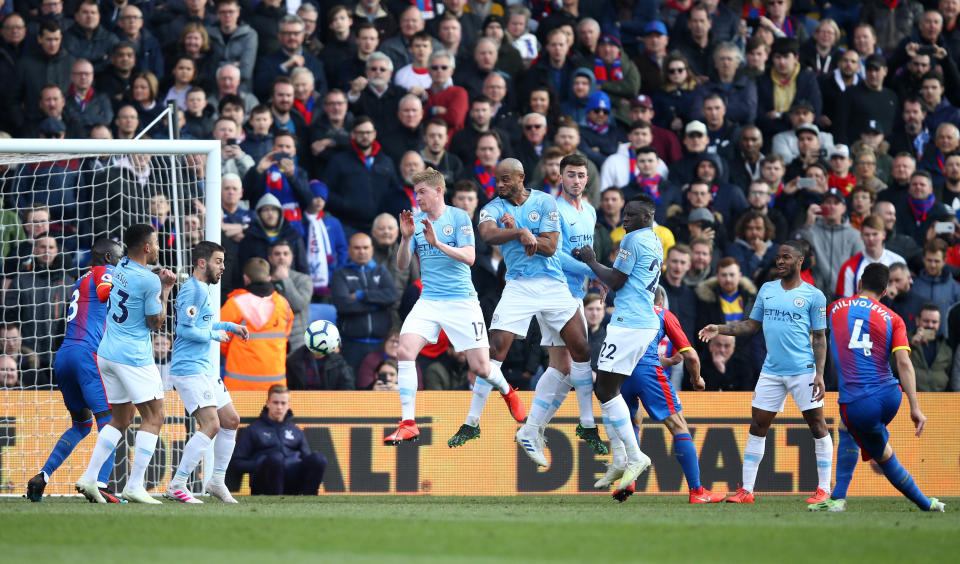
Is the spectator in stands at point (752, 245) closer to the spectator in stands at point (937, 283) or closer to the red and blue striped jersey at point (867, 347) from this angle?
the spectator in stands at point (937, 283)

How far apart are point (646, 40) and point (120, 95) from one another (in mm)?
7132

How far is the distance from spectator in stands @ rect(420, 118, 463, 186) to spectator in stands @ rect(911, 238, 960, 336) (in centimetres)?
553

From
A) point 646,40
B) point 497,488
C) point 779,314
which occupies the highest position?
point 646,40

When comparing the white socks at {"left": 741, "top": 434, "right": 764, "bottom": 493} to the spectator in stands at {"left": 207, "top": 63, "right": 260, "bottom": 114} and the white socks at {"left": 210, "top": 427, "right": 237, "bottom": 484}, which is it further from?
the spectator in stands at {"left": 207, "top": 63, "right": 260, "bottom": 114}

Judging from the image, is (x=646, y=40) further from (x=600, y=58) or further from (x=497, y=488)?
(x=497, y=488)

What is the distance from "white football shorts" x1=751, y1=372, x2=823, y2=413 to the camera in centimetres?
1163

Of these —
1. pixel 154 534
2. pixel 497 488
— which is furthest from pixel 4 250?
pixel 154 534

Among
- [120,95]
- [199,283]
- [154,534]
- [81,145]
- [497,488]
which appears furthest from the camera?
[120,95]

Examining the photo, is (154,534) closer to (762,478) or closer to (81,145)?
(81,145)

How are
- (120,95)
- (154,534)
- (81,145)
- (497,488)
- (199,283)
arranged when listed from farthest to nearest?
(120,95) < (497,488) < (81,145) < (199,283) < (154,534)

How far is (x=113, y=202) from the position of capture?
14.5 metres

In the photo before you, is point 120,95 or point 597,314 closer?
point 597,314

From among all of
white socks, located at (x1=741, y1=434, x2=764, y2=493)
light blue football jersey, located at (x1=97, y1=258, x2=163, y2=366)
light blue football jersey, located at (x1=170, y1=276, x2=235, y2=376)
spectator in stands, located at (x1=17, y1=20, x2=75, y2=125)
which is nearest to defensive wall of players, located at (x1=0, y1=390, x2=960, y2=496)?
white socks, located at (x1=741, y1=434, x2=764, y2=493)

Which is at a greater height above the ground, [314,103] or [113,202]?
[314,103]
